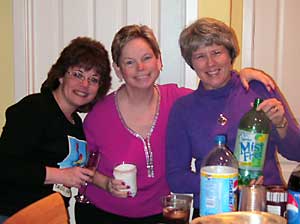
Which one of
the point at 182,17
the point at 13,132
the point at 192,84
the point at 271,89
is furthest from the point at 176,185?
the point at 182,17

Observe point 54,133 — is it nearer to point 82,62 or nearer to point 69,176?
point 69,176

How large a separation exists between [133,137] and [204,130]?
0.36m

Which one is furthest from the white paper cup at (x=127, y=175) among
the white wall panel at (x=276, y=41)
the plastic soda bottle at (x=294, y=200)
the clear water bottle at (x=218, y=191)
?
the white wall panel at (x=276, y=41)

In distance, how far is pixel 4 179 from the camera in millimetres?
1844

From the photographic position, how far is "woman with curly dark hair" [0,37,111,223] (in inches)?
71.6

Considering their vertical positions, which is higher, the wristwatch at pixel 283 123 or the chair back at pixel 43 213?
the wristwatch at pixel 283 123

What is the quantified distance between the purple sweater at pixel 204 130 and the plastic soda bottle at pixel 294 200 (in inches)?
22.8

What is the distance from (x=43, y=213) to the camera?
4.42ft

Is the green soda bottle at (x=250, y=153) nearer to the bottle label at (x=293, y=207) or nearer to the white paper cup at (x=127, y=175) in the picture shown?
the bottle label at (x=293, y=207)

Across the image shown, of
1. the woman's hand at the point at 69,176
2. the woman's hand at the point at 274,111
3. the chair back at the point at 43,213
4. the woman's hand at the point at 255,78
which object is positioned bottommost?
the woman's hand at the point at 69,176

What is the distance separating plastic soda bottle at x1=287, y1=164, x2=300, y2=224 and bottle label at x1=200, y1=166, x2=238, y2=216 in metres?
0.17

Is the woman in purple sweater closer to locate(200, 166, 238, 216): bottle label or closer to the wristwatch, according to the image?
the wristwatch

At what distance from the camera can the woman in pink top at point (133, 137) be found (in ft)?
6.34

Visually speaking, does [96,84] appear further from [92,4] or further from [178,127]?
[92,4]
